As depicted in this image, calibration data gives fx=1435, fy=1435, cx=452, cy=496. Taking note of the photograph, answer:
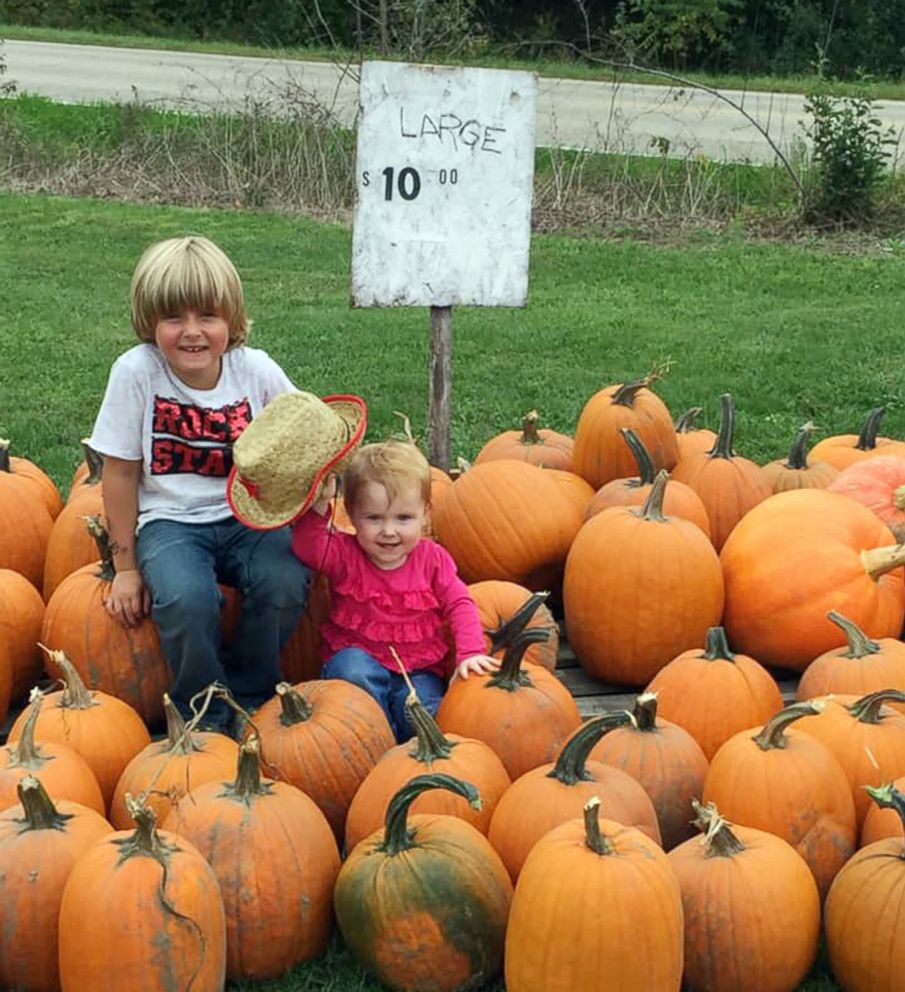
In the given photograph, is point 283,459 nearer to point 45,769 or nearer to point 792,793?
point 45,769

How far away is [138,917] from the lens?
2459mm

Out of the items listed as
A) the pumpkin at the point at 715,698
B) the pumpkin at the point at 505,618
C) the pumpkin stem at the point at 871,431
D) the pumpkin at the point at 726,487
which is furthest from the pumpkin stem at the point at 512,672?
the pumpkin stem at the point at 871,431

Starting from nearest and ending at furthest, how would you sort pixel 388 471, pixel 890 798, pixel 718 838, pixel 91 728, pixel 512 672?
pixel 890 798, pixel 718 838, pixel 91 728, pixel 512 672, pixel 388 471

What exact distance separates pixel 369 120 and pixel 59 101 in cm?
1268

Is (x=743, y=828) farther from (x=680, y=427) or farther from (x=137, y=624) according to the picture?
(x=680, y=427)

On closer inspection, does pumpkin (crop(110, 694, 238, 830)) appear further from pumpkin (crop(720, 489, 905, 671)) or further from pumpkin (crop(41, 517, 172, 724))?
pumpkin (crop(720, 489, 905, 671))

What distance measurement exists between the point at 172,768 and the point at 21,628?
1.03 m

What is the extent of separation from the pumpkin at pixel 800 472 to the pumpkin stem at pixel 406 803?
2110 mm

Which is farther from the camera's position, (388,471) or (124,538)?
(124,538)

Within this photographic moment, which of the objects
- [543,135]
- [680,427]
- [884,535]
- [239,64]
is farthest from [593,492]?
[239,64]

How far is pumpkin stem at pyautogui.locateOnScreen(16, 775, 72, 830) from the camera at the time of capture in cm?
263

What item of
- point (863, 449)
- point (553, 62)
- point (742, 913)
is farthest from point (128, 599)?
point (553, 62)

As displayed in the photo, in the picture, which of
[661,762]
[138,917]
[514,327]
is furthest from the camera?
[514,327]

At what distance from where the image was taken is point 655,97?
17.8m
